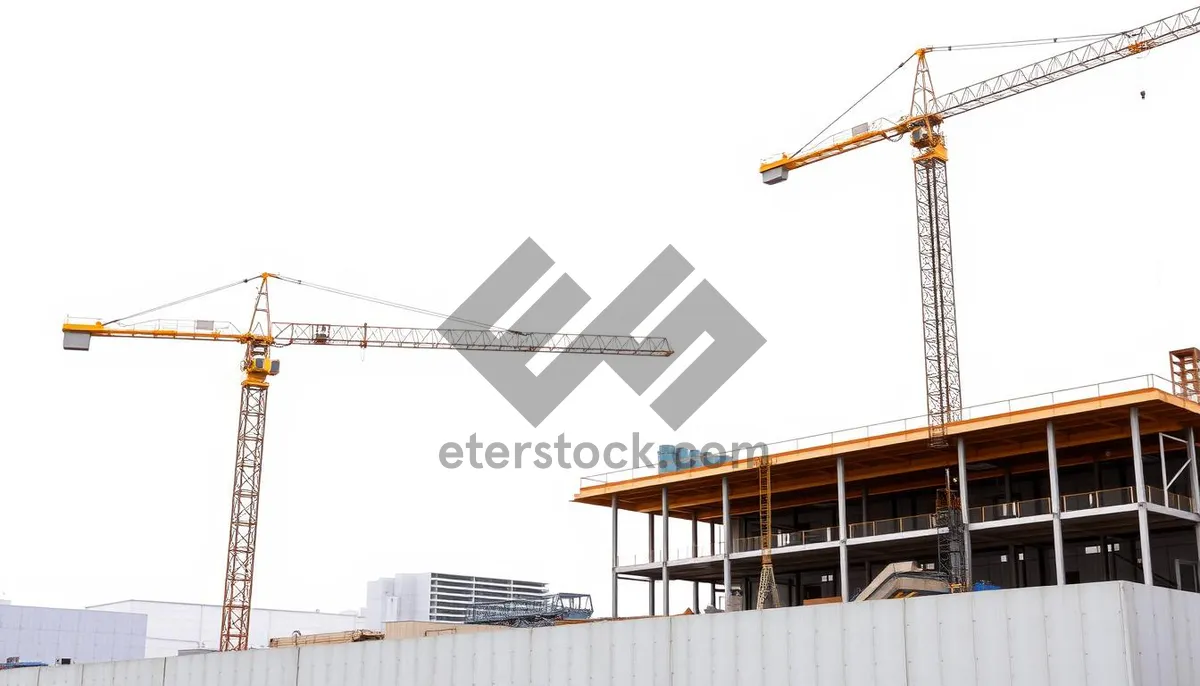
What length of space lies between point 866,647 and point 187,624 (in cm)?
13575

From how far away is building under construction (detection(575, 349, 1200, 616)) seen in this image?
200 ft

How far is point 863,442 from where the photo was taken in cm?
6819

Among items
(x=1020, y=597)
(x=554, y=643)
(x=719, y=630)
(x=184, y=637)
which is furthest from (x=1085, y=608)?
(x=184, y=637)

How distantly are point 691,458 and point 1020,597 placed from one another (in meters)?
50.2

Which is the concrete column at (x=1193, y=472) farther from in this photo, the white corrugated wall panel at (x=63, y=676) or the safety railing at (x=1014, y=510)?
the white corrugated wall panel at (x=63, y=676)

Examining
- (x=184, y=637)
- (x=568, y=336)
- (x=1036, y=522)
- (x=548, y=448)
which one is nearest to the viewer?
(x=1036, y=522)

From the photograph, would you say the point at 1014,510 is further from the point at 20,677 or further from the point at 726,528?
the point at 20,677

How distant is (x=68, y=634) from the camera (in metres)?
119

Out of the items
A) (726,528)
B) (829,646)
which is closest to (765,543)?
(726,528)

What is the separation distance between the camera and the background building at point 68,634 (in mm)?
115625

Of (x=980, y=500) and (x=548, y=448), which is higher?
(x=548, y=448)

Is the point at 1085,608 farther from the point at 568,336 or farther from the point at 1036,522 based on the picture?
the point at 568,336

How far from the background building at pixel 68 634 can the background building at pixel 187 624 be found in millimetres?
15861

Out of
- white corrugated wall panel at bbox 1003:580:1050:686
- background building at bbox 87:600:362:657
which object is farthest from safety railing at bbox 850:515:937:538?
background building at bbox 87:600:362:657
